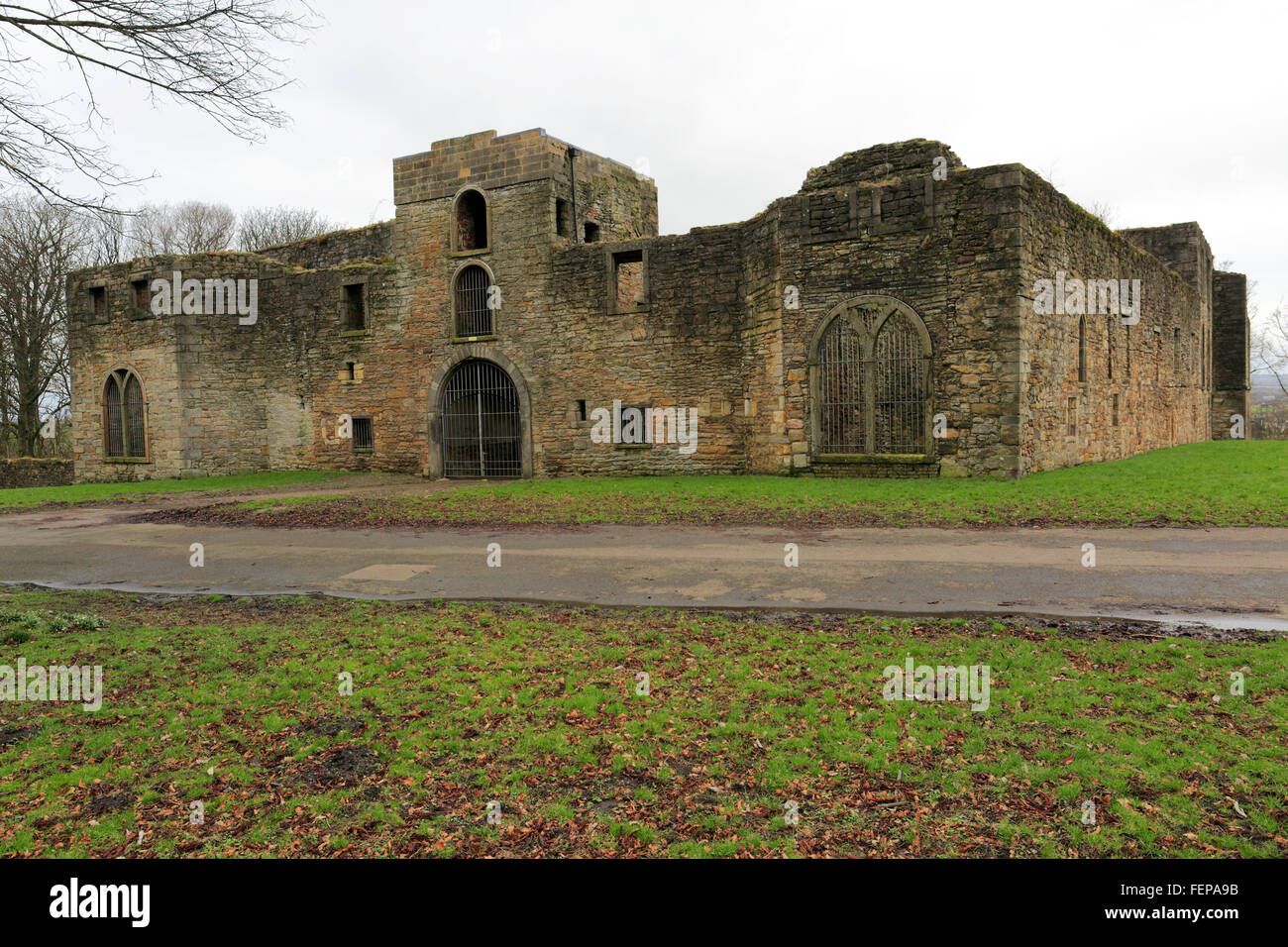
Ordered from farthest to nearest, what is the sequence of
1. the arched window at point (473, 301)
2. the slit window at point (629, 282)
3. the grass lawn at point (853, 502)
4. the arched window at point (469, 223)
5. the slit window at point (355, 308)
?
the slit window at point (355, 308) < the arched window at point (469, 223) < the arched window at point (473, 301) < the slit window at point (629, 282) < the grass lawn at point (853, 502)

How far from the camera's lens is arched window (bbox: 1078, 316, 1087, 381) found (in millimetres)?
20359

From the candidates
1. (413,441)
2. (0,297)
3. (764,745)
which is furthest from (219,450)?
(764,745)

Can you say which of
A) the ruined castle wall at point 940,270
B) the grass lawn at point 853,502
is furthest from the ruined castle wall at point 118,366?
the ruined castle wall at point 940,270

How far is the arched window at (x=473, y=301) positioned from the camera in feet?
80.9

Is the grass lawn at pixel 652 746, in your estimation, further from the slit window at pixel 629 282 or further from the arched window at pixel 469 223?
the arched window at pixel 469 223

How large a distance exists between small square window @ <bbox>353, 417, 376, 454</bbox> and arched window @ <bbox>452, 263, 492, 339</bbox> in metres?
4.70

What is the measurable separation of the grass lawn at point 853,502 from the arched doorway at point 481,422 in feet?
14.6

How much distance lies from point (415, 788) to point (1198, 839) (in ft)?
11.5

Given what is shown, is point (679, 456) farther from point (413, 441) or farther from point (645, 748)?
point (645, 748)

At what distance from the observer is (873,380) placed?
18.3 metres

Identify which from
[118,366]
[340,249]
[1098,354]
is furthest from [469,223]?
[1098,354]

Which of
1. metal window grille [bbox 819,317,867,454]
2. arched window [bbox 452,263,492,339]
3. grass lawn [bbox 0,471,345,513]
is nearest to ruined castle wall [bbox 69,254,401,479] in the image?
grass lawn [bbox 0,471,345,513]

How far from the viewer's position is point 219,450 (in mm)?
27906

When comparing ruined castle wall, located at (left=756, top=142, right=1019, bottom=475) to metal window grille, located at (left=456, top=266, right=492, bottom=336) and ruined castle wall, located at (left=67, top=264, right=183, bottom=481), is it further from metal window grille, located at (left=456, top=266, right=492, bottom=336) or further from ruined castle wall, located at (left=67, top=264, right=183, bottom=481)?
ruined castle wall, located at (left=67, top=264, right=183, bottom=481)
